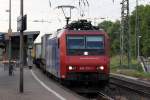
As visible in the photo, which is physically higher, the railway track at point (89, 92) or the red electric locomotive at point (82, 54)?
the red electric locomotive at point (82, 54)

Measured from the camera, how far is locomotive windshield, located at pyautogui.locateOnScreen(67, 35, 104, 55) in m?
25.7

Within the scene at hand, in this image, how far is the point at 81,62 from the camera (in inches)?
993

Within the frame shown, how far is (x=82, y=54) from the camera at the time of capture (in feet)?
84.0

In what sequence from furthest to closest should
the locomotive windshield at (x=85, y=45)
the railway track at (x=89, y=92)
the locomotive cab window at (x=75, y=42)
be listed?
the locomotive cab window at (x=75, y=42), the locomotive windshield at (x=85, y=45), the railway track at (x=89, y=92)

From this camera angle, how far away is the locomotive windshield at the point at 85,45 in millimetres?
25688

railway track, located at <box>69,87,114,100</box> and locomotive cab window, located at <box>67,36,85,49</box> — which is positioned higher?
locomotive cab window, located at <box>67,36,85,49</box>

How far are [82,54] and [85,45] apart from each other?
0.53 meters

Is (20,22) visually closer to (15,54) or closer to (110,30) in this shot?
(15,54)

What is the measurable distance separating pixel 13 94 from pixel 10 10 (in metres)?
22.1

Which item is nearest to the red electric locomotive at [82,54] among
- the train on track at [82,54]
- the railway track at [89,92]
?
the train on track at [82,54]

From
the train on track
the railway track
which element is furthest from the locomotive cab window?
the railway track

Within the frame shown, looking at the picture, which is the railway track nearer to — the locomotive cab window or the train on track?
the train on track

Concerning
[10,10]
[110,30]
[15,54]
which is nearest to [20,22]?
[10,10]

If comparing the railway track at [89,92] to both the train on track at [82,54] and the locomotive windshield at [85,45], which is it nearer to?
the train on track at [82,54]
